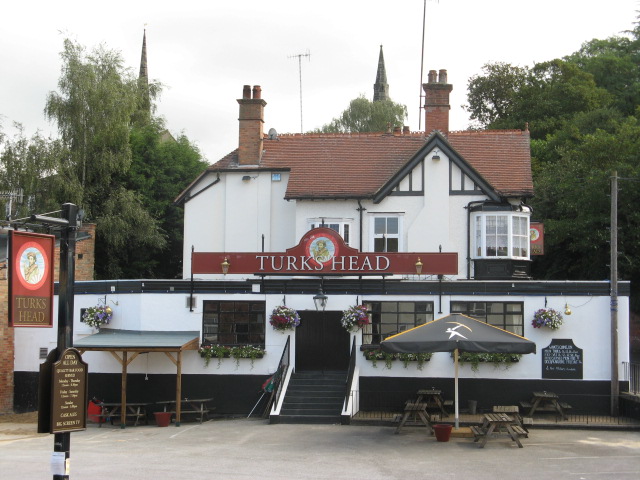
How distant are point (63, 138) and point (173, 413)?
20489 mm

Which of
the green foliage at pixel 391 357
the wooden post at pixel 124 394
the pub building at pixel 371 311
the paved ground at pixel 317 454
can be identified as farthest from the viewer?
the green foliage at pixel 391 357

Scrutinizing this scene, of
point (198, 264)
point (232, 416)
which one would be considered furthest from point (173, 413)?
point (198, 264)

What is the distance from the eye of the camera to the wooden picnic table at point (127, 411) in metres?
23.6

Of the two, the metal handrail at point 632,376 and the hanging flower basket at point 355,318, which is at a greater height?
the hanging flower basket at point 355,318

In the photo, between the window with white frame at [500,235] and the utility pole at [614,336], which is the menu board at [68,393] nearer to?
the utility pole at [614,336]

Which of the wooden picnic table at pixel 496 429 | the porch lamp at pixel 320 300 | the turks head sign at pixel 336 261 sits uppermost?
the turks head sign at pixel 336 261

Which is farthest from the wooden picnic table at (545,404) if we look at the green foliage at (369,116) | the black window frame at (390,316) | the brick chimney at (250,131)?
the green foliage at (369,116)

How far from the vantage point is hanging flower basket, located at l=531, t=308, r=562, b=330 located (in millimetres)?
23391

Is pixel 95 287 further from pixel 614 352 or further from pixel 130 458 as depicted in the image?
pixel 614 352

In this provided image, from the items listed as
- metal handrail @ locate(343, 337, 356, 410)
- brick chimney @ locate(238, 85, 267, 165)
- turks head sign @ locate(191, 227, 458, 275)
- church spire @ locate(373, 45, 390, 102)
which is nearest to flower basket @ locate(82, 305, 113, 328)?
turks head sign @ locate(191, 227, 458, 275)

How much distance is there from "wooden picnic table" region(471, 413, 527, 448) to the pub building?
4354mm

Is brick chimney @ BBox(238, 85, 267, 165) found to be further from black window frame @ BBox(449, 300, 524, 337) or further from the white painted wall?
black window frame @ BBox(449, 300, 524, 337)

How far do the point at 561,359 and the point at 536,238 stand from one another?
6.87 meters

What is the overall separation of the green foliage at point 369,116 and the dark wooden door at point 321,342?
134 feet
